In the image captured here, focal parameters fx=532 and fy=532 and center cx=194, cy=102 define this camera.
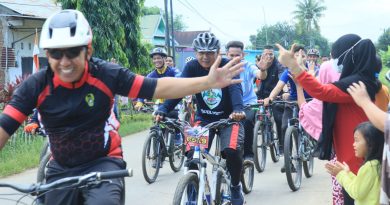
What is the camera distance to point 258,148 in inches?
346

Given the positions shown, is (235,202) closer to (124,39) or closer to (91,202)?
(91,202)

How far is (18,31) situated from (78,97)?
17.5 metres

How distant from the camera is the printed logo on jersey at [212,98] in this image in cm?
546

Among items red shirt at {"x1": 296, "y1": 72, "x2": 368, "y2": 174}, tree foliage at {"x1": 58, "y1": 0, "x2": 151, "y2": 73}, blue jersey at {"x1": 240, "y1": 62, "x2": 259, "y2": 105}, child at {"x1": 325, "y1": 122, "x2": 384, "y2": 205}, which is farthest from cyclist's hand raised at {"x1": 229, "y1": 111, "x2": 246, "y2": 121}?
tree foliage at {"x1": 58, "y1": 0, "x2": 151, "y2": 73}

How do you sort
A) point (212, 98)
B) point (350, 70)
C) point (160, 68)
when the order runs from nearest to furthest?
point (350, 70), point (212, 98), point (160, 68)

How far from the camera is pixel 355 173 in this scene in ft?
13.7

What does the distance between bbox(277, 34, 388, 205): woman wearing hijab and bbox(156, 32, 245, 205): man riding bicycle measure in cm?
96

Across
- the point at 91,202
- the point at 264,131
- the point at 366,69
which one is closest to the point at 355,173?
the point at 366,69

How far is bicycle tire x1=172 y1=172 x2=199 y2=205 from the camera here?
4.30 m

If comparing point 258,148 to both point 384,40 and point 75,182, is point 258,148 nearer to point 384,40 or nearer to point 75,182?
point 75,182

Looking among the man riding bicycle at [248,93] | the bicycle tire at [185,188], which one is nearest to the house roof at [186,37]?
the man riding bicycle at [248,93]

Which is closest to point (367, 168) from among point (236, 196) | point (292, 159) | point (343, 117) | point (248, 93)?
point (343, 117)

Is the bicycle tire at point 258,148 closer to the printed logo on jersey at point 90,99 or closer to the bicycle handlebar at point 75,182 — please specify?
the printed logo on jersey at point 90,99

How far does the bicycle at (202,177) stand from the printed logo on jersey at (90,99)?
137 centimetres
